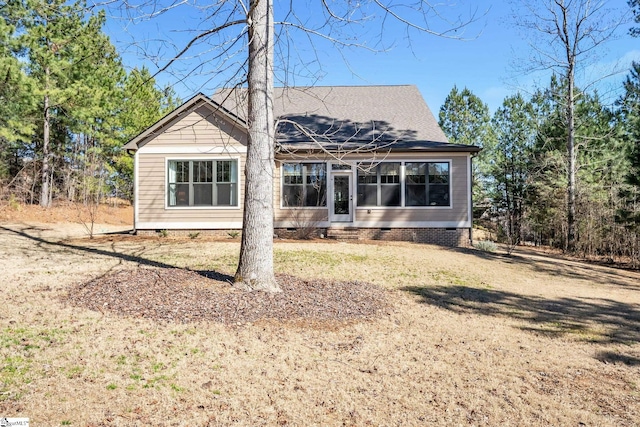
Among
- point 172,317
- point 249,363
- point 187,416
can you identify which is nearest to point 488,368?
point 249,363

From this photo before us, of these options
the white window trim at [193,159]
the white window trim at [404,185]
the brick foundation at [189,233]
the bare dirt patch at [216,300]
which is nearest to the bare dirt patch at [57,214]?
the brick foundation at [189,233]

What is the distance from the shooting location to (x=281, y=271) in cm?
→ 771

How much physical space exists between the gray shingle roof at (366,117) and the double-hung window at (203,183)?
215 centimetres

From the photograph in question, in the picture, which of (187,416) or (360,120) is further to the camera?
(360,120)

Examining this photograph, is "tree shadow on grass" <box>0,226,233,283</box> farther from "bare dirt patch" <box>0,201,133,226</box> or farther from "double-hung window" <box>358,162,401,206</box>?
"double-hung window" <box>358,162,401,206</box>

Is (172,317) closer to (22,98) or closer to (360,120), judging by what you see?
(360,120)

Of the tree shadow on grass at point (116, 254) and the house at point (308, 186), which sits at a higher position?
the house at point (308, 186)

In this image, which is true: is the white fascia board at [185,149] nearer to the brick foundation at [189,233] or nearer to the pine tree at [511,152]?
the brick foundation at [189,233]

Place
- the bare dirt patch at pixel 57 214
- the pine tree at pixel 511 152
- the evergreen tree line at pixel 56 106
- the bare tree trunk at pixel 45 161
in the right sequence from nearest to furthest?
1. the evergreen tree line at pixel 56 106
2. the bare dirt patch at pixel 57 214
3. the bare tree trunk at pixel 45 161
4. the pine tree at pixel 511 152

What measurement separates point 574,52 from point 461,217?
8.38 metres

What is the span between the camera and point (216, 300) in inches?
207

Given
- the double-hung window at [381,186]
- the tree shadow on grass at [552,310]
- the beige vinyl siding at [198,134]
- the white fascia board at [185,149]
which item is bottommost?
the tree shadow on grass at [552,310]

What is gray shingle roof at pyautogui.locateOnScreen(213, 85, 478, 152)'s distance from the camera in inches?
548

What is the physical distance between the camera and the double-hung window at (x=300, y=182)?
1426 cm
